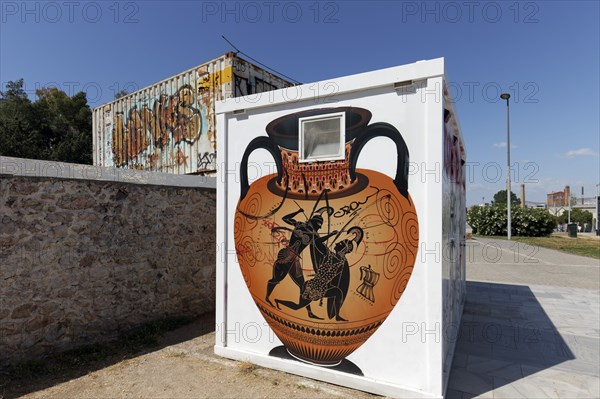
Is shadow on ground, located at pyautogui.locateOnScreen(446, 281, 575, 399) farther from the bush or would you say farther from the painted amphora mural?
the bush

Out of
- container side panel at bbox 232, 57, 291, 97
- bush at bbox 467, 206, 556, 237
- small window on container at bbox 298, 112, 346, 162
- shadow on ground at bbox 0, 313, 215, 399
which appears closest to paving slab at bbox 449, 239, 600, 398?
small window on container at bbox 298, 112, 346, 162

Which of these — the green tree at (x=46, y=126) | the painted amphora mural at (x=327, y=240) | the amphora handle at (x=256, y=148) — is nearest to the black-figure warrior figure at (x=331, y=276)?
the painted amphora mural at (x=327, y=240)

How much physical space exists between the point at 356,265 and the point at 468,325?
3.07 meters

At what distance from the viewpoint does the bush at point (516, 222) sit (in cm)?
2283

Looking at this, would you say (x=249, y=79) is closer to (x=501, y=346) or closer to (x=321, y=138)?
(x=321, y=138)

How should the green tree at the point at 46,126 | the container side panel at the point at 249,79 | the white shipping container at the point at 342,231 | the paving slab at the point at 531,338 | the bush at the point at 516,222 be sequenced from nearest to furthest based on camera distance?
the white shipping container at the point at 342,231, the paving slab at the point at 531,338, the container side panel at the point at 249,79, the green tree at the point at 46,126, the bush at the point at 516,222

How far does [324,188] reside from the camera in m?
3.24

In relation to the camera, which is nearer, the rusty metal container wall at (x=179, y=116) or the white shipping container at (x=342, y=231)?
the white shipping container at (x=342, y=231)

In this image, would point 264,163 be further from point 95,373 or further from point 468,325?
point 468,325

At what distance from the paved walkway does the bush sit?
19970 mm

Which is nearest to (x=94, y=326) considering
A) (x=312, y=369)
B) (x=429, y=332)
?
(x=312, y=369)

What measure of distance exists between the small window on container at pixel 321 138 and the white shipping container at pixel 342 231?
1 centimetres

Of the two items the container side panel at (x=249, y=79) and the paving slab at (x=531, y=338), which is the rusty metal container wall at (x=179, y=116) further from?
the paving slab at (x=531, y=338)

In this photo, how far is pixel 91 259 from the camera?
4.06 m
